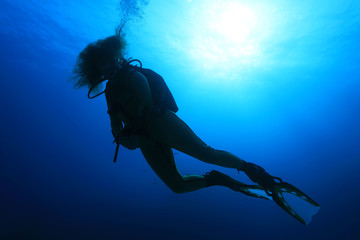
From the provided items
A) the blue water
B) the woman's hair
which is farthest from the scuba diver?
the blue water

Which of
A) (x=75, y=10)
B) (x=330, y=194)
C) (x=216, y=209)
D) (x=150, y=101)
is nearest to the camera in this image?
(x=150, y=101)

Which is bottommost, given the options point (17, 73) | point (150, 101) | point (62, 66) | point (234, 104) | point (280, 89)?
point (150, 101)

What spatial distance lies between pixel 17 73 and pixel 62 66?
1217 centimetres

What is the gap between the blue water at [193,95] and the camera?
14.0m

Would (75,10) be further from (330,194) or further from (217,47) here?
(330,194)

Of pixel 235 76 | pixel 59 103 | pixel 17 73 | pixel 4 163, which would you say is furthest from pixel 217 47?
pixel 4 163

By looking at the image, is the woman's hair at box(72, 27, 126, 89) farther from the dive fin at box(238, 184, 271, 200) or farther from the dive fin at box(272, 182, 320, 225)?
the dive fin at box(272, 182, 320, 225)

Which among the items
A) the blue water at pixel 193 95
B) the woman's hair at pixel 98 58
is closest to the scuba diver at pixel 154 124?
the woman's hair at pixel 98 58

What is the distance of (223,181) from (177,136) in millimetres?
1024

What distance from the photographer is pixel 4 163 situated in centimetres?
3797

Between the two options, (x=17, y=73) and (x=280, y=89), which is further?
(x=17, y=73)

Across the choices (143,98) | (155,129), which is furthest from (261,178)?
(143,98)

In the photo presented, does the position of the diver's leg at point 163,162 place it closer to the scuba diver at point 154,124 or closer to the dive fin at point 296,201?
the scuba diver at point 154,124

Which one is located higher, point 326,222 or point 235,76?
point 235,76
